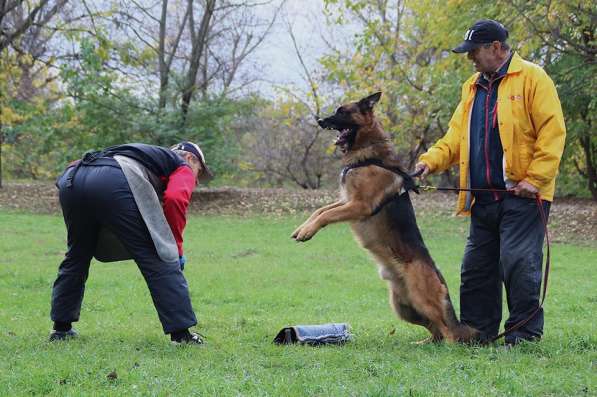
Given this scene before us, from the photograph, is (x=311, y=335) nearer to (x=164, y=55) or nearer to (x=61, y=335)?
(x=61, y=335)

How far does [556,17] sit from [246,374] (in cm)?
1213

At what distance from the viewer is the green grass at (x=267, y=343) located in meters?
3.69

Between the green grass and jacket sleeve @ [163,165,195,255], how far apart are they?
966 millimetres

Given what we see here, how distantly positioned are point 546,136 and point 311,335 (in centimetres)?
240

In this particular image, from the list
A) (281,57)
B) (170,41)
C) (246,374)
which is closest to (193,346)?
(246,374)

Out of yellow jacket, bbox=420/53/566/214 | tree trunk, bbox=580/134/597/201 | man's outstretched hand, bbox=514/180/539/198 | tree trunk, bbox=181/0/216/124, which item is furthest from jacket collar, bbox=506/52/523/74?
tree trunk, bbox=580/134/597/201

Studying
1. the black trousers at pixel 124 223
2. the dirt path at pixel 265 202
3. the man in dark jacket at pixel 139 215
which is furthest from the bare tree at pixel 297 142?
the black trousers at pixel 124 223

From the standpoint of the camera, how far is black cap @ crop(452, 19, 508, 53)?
4777mm

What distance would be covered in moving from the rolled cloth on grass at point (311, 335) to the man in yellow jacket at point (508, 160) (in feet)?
4.12

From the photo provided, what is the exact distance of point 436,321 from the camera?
510 cm

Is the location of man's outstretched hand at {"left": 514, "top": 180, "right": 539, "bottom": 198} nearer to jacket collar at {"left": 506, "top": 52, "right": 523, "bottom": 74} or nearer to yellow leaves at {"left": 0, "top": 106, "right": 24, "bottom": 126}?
jacket collar at {"left": 506, "top": 52, "right": 523, "bottom": 74}

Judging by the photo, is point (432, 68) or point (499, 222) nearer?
point (499, 222)

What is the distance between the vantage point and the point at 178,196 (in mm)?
4691

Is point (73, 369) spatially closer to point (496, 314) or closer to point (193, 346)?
point (193, 346)
